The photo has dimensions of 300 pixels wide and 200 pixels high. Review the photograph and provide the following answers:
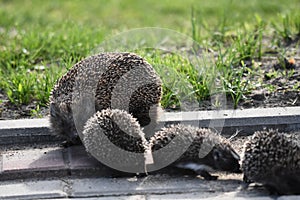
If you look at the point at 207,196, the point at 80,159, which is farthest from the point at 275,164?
the point at 80,159

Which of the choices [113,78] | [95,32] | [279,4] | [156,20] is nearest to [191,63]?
[113,78]

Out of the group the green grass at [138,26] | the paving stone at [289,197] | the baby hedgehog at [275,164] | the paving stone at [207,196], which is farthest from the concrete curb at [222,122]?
the paving stone at [289,197]

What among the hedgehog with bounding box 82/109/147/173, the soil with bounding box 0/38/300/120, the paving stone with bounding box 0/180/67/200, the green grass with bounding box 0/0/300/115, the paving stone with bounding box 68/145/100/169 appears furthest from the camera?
the green grass with bounding box 0/0/300/115

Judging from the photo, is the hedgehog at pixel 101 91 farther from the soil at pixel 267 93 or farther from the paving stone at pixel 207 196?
the paving stone at pixel 207 196

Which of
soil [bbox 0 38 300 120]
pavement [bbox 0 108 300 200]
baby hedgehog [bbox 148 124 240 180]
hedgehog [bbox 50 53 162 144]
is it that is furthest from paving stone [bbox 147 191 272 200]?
soil [bbox 0 38 300 120]

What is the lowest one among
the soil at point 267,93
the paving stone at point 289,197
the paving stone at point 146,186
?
the paving stone at point 289,197

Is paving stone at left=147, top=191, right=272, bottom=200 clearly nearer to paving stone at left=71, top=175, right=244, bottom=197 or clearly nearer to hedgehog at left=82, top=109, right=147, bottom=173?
paving stone at left=71, top=175, right=244, bottom=197

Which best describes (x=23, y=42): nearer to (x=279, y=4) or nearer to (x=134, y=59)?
(x=134, y=59)
